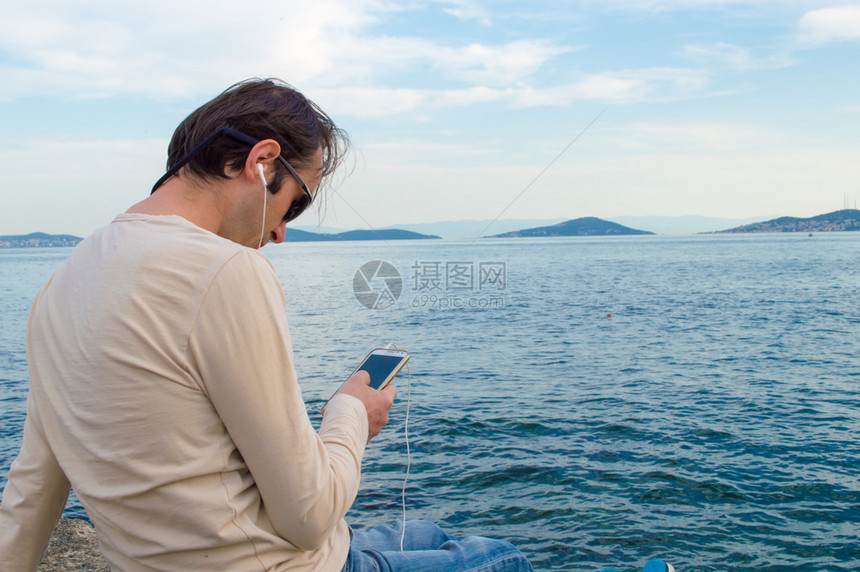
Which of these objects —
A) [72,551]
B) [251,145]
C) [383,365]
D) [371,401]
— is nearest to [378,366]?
[383,365]

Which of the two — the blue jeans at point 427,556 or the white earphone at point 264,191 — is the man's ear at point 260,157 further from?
the blue jeans at point 427,556

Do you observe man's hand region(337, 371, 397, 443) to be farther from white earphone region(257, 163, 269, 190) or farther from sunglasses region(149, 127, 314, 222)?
white earphone region(257, 163, 269, 190)

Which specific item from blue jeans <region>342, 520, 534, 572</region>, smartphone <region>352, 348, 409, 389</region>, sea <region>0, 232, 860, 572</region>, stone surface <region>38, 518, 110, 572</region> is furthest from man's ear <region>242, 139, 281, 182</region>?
stone surface <region>38, 518, 110, 572</region>

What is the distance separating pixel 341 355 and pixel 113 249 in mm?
17911

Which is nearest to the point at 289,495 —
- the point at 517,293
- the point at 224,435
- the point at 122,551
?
the point at 224,435

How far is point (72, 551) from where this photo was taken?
502 centimetres

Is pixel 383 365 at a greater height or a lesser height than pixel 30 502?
greater

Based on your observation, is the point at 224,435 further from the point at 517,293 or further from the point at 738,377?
the point at 517,293

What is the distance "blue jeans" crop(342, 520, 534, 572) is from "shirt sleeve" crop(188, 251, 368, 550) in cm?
56

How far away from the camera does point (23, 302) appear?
41.8 meters

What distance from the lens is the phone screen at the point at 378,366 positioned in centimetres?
246

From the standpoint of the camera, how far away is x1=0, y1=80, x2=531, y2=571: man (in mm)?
1292

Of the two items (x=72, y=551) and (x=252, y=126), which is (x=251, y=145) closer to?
(x=252, y=126)

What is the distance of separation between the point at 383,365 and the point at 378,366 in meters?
0.02
